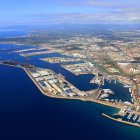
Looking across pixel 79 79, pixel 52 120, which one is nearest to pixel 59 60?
pixel 79 79

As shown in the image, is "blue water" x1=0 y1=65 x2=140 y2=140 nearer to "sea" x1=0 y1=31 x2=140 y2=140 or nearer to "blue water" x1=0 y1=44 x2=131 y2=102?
"sea" x1=0 y1=31 x2=140 y2=140

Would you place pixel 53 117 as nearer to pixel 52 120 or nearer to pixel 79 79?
pixel 52 120

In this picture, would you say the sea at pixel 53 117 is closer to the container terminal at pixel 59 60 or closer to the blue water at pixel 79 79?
the blue water at pixel 79 79

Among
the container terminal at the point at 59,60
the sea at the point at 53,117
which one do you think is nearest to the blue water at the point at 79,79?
the sea at the point at 53,117

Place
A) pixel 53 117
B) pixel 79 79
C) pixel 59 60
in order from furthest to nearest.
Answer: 1. pixel 59 60
2. pixel 79 79
3. pixel 53 117

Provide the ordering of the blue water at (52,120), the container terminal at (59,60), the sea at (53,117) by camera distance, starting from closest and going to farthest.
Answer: the blue water at (52,120), the sea at (53,117), the container terminal at (59,60)

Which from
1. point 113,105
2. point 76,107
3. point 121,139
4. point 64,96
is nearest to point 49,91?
point 64,96

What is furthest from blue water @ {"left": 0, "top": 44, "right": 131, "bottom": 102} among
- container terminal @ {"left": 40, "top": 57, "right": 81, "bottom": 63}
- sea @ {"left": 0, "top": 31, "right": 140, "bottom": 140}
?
container terminal @ {"left": 40, "top": 57, "right": 81, "bottom": 63}

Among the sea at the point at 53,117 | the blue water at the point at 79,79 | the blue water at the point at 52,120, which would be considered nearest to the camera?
the blue water at the point at 52,120
